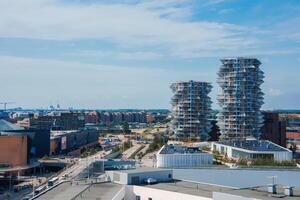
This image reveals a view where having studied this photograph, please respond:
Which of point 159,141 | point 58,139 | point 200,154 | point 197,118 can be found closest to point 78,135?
point 58,139

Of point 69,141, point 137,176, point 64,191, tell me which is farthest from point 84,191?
point 69,141

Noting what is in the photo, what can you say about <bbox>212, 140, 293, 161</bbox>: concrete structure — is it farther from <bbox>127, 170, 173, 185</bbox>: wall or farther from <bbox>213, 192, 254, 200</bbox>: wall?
<bbox>213, 192, 254, 200</bbox>: wall

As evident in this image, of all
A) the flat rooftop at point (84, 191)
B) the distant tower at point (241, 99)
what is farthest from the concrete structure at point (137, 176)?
the distant tower at point (241, 99)

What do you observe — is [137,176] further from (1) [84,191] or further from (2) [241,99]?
(2) [241,99]

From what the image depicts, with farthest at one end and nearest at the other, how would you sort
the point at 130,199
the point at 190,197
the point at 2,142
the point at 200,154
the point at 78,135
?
the point at 78,135 → the point at 2,142 → the point at 200,154 → the point at 130,199 → the point at 190,197

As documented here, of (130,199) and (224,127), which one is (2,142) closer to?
(224,127)
